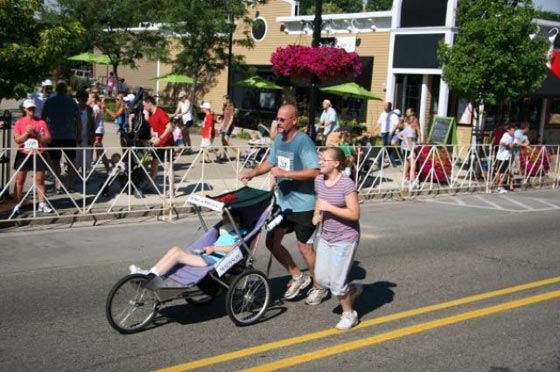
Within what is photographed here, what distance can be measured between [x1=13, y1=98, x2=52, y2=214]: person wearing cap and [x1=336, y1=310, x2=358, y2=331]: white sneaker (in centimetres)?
610

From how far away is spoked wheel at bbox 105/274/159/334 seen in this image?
5875mm

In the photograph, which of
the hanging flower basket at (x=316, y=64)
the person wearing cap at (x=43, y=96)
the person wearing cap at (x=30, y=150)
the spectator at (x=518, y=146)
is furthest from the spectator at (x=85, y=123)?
the spectator at (x=518, y=146)

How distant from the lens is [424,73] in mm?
23688

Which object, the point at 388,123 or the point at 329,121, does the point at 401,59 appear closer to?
the point at 388,123

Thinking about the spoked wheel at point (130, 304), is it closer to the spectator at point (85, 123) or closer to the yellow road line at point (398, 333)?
the yellow road line at point (398, 333)

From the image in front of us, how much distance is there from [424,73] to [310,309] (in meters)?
18.1

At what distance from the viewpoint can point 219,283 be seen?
6.34m

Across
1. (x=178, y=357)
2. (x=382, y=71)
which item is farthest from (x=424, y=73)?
(x=178, y=357)

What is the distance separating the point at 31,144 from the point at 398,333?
22.1 feet

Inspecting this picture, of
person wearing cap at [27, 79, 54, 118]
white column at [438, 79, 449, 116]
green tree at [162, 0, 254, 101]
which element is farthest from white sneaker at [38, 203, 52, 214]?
green tree at [162, 0, 254, 101]

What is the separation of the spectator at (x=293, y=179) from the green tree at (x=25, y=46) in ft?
17.0

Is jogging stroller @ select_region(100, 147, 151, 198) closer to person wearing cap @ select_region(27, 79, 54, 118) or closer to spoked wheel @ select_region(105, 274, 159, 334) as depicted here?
person wearing cap @ select_region(27, 79, 54, 118)

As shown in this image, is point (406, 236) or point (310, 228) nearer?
point (310, 228)

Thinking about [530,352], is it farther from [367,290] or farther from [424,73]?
[424,73]
